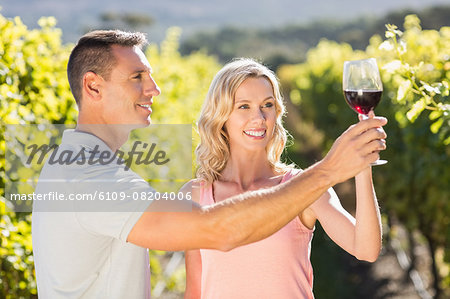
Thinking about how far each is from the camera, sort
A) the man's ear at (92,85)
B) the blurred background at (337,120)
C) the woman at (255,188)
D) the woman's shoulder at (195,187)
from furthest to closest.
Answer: the blurred background at (337,120), the woman's shoulder at (195,187), the woman at (255,188), the man's ear at (92,85)

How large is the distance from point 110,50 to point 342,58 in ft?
42.1

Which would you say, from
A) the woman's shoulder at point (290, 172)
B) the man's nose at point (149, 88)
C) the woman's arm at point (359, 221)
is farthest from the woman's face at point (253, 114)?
the man's nose at point (149, 88)

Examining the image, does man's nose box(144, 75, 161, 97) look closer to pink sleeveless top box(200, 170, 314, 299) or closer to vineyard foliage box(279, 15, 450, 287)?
pink sleeveless top box(200, 170, 314, 299)

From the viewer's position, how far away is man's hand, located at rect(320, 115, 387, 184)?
1.81m

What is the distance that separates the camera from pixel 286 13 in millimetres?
81875

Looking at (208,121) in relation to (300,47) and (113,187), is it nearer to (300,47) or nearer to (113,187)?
(113,187)

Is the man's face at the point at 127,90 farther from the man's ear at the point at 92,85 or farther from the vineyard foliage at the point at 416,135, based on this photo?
the vineyard foliage at the point at 416,135

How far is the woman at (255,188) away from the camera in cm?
257

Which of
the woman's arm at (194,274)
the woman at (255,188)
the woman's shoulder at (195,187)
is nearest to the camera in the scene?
the woman at (255,188)

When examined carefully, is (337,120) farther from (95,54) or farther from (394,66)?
(95,54)

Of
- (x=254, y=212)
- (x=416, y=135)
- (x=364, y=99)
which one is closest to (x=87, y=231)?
(x=254, y=212)

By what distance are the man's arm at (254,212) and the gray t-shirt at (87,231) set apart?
97mm

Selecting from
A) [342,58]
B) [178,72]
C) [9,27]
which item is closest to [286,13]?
[342,58]

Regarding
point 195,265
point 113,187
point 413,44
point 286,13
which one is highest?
point 286,13
